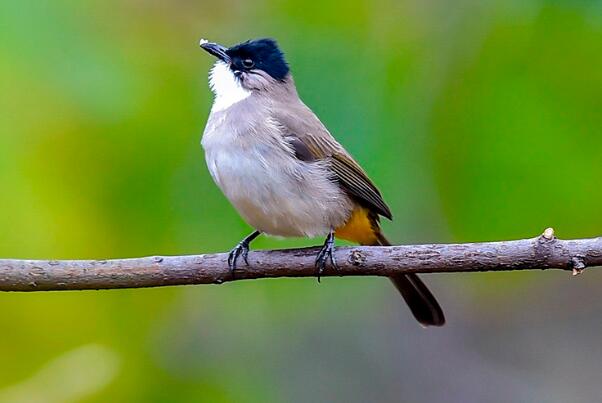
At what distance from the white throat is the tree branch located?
35.5 inches

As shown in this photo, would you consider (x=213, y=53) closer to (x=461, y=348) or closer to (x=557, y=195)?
(x=557, y=195)

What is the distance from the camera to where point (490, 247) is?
2504mm

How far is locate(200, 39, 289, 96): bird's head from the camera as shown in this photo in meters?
3.69

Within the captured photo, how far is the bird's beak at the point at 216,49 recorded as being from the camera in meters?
3.13

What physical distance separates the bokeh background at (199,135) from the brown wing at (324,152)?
48 cm

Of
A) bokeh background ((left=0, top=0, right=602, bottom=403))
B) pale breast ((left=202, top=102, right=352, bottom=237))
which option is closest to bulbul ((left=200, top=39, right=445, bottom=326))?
pale breast ((left=202, top=102, right=352, bottom=237))

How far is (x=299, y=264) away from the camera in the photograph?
9.73 feet

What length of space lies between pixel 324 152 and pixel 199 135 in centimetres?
96

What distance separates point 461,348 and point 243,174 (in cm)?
218

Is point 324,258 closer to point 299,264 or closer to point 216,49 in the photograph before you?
point 299,264

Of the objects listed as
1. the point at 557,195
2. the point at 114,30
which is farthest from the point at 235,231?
the point at 557,195

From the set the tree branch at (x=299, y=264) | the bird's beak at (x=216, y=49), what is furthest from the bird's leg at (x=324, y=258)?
the bird's beak at (x=216, y=49)

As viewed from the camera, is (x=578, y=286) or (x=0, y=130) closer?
(x=0, y=130)

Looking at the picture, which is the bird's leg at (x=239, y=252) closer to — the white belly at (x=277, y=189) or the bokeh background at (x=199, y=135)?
the bokeh background at (x=199, y=135)
